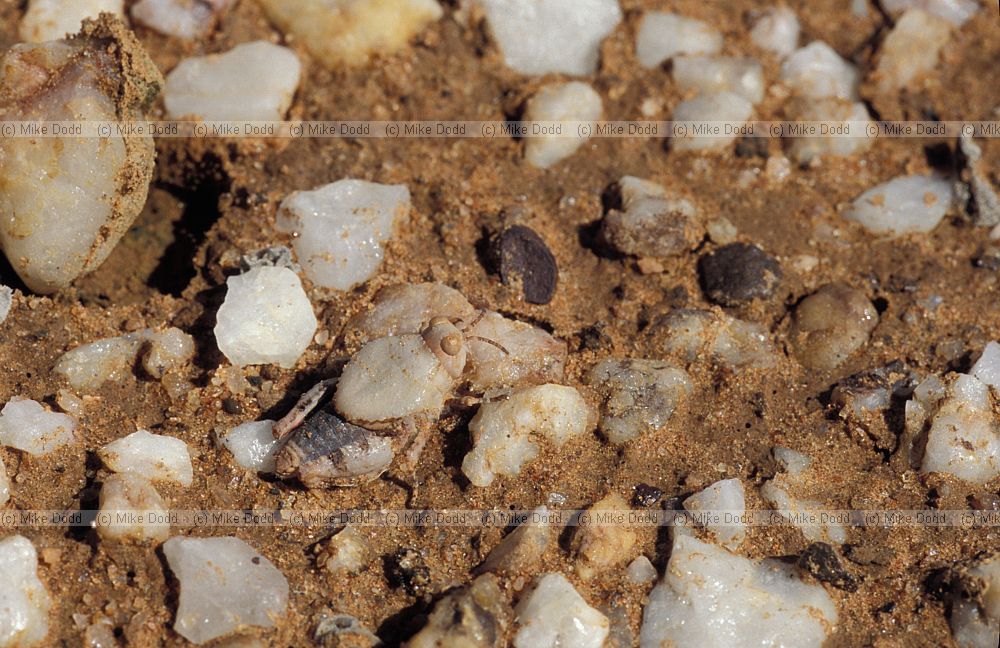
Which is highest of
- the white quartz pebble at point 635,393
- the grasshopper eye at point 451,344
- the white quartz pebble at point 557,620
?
the grasshopper eye at point 451,344

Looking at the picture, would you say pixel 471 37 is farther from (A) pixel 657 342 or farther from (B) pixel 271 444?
(B) pixel 271 444

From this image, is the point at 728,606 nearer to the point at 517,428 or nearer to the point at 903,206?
the point at 517,428

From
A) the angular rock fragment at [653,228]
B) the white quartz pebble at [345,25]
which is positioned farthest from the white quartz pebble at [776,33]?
the white quartz pebble at [345,25]

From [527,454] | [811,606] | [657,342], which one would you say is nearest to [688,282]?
[657,342]

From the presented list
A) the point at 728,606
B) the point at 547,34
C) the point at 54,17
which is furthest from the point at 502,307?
the point at 54,17

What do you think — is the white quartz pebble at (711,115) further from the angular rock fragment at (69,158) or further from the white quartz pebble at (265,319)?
the angular rock fragment at (69,158)
